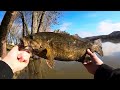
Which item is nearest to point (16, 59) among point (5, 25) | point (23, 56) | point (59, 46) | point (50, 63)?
point (23, 56)

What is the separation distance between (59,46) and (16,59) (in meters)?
1.08

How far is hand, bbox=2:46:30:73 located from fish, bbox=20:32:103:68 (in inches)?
17.7

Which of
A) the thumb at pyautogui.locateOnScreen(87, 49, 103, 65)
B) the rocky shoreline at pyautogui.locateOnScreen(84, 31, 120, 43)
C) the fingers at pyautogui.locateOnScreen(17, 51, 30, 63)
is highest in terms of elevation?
the rocky shoreline at pyautogui.locateOnScreen(84, 31, 120, 43)

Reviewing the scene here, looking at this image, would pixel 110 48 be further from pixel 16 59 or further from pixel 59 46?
pixel 16 59

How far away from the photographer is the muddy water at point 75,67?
4710mm

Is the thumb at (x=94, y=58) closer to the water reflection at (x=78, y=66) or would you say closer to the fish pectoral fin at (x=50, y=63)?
the water reflection at (x=78, y=66)

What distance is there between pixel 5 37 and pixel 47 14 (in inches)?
32.4

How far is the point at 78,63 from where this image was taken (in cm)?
471

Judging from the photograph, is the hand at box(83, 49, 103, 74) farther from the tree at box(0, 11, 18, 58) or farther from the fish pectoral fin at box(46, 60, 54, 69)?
the tree at box(0, 11, 18, 58)

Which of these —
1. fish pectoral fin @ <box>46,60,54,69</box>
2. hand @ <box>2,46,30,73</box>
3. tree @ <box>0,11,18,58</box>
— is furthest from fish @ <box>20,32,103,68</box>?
tree @ <box>0,11,18,58</box>

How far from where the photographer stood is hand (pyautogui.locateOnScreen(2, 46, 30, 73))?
12.4 ft

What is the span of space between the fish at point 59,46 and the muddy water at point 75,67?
0.08 meters

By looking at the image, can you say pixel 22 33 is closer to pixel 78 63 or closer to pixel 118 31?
pixel 78 63
